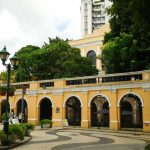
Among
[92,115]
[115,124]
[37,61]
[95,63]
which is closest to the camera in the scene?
[115,124]

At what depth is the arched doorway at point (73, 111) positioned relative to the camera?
36.0 meters

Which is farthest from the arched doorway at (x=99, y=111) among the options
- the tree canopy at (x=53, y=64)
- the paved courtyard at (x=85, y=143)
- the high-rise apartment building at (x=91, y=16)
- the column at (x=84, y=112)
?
the high-rise apartment building at (x=91, y=16)

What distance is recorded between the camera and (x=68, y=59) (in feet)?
154

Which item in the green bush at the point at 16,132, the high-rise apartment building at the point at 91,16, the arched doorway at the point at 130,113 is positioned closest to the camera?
the green bush at the point at 16,132

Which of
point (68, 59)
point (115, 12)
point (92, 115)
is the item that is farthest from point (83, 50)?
point (115, 12)

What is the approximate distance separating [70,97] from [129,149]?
19.6m

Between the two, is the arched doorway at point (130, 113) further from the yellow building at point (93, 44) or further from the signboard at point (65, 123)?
the yellow building at point (93, 44)

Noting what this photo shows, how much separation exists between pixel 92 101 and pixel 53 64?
14743 mm

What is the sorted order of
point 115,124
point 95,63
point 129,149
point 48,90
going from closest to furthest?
point 129,149 < point 115,124 < point 48,90 < point 95,63

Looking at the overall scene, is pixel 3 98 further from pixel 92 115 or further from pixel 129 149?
pixel 129 149

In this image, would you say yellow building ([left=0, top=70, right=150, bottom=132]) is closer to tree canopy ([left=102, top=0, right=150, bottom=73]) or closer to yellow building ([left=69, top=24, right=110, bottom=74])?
tree canopy ([left=102, top=0, right=150, bottom=73])

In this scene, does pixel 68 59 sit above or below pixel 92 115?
above

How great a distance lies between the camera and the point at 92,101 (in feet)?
Result: 112

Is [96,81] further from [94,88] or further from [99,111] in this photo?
[99,111]
